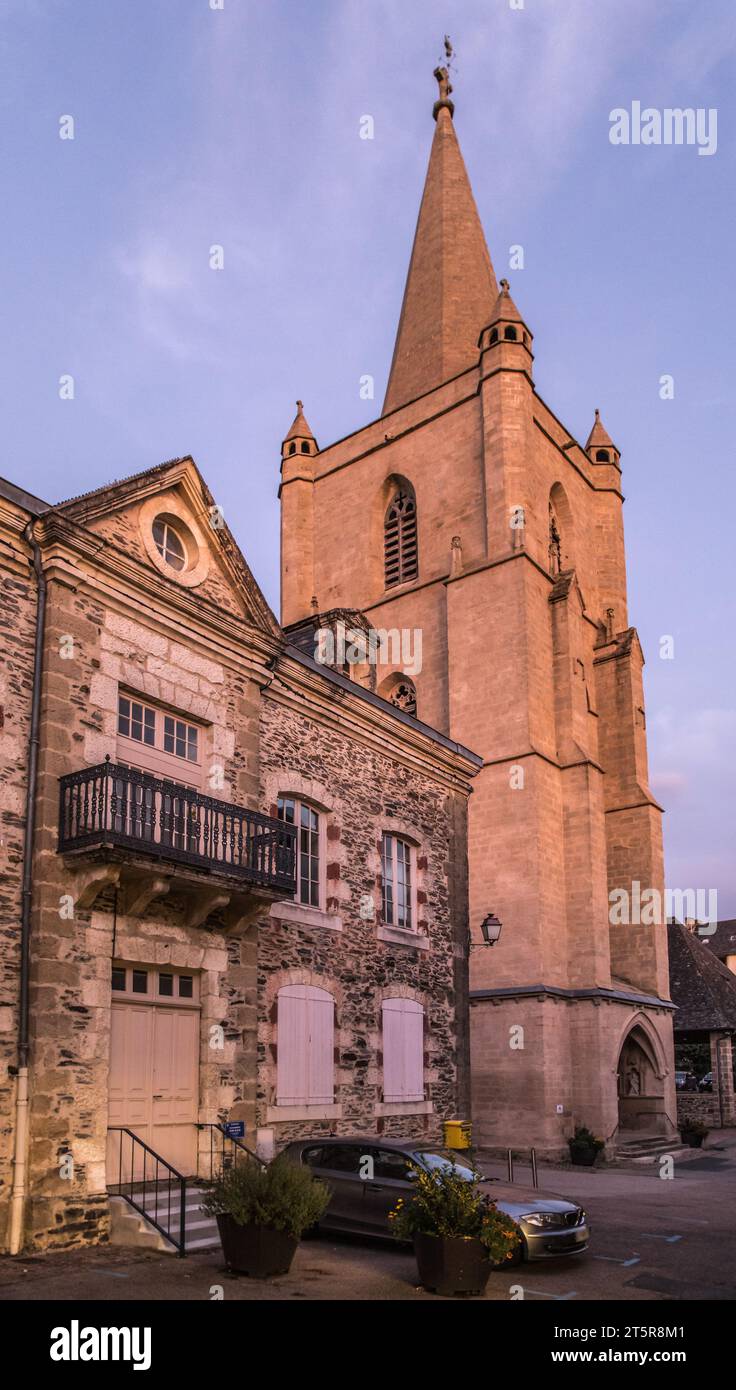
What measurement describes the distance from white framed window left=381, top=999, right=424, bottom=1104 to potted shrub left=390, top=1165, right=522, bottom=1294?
6320 mm

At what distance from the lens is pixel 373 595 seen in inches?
1339

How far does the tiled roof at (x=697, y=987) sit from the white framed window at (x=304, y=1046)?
21834mm

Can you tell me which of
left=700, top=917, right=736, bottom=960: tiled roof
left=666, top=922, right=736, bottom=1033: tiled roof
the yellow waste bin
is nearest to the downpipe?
the yellow waste bin

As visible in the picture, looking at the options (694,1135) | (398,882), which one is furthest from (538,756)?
(398,882)

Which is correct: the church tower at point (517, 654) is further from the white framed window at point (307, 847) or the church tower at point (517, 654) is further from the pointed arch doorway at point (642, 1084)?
the white framed window at point (307, 847)

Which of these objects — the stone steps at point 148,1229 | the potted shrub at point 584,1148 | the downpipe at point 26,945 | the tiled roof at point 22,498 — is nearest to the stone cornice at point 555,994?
the potted shrub at point 584,1148

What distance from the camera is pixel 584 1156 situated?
77.8 ft

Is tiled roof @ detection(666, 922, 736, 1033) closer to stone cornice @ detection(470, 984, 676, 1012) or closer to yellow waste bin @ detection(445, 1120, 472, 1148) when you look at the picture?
stone cornice @ detection(470, 984, 676, 1012)

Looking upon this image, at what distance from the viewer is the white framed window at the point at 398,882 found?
1669 cm

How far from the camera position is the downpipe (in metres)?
9.85

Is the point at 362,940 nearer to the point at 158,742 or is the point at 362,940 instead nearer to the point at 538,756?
the point at 158,742

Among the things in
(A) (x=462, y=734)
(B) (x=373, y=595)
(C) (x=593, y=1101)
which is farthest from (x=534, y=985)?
(B) (x=373, y=595)
